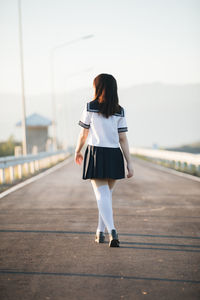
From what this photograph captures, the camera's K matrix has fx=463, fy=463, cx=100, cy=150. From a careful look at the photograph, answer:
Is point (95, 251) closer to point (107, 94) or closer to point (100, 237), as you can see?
point (100, 237)

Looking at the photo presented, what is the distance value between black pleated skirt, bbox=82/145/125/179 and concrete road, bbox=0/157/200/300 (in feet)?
2.83

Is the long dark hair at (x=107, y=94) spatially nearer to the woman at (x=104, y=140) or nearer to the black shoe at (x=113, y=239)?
the woman at (x=104, y=140)

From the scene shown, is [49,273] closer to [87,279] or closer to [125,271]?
[87,279]

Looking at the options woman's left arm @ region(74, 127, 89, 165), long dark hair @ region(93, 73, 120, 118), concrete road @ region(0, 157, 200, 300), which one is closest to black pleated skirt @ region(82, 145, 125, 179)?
woman's left arm @ region(74, 127, 89, 165)

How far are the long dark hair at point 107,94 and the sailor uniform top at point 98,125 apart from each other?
2.6 inches

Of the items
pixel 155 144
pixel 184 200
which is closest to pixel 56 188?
pixel 184 200

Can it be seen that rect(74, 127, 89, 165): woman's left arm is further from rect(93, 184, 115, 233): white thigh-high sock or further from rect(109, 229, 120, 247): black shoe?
rect(109, 229, 120, 247): black shoe

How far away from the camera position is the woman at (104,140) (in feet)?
17.9

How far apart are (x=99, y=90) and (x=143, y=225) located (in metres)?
2.30

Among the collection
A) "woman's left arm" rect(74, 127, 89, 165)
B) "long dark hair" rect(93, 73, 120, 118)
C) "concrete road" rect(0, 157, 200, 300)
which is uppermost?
"long dark hair" rect(93, 73, 120, 118)

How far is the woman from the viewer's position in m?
5.44

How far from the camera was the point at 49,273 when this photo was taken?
4.42m

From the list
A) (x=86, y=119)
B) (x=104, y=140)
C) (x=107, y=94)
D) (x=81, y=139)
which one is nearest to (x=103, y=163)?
(x=104, y=140)

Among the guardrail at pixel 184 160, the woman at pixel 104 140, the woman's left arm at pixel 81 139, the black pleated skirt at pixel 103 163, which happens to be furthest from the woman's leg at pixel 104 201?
the guardrail at pixel 184 160
